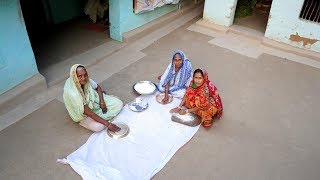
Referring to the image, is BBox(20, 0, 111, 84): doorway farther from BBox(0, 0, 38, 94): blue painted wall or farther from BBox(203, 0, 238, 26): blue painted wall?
BBox(203, 0, 238, 26): blue painted wall

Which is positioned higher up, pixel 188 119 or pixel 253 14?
pixel 253 14

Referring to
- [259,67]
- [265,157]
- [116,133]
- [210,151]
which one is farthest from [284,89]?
[116,133]

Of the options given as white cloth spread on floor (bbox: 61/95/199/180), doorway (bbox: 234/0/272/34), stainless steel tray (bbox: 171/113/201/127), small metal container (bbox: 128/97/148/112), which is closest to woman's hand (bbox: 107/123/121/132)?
white cloth spread on floor (bbox: 61/95/199/180)

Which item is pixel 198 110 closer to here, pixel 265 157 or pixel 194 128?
pixel 194 128

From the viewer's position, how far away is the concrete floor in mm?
3268

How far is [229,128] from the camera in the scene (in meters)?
3.87

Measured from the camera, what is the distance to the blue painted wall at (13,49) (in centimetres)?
371

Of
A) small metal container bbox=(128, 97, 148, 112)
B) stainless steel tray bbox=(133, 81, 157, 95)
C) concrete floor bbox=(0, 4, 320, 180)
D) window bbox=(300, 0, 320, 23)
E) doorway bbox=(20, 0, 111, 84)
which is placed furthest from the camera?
window bbox=(300, 0, 320, 23)

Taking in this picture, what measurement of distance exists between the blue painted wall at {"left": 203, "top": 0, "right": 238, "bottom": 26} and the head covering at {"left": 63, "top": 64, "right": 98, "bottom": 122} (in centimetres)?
412

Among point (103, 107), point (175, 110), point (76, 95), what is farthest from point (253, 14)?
point (76, 95)

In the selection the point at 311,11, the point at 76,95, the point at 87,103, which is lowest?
the point at 87,103

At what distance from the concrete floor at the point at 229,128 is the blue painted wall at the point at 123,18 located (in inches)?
21.7

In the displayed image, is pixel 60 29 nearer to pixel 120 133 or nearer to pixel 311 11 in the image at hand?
pixel 120 133

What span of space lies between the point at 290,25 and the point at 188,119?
353 cm
